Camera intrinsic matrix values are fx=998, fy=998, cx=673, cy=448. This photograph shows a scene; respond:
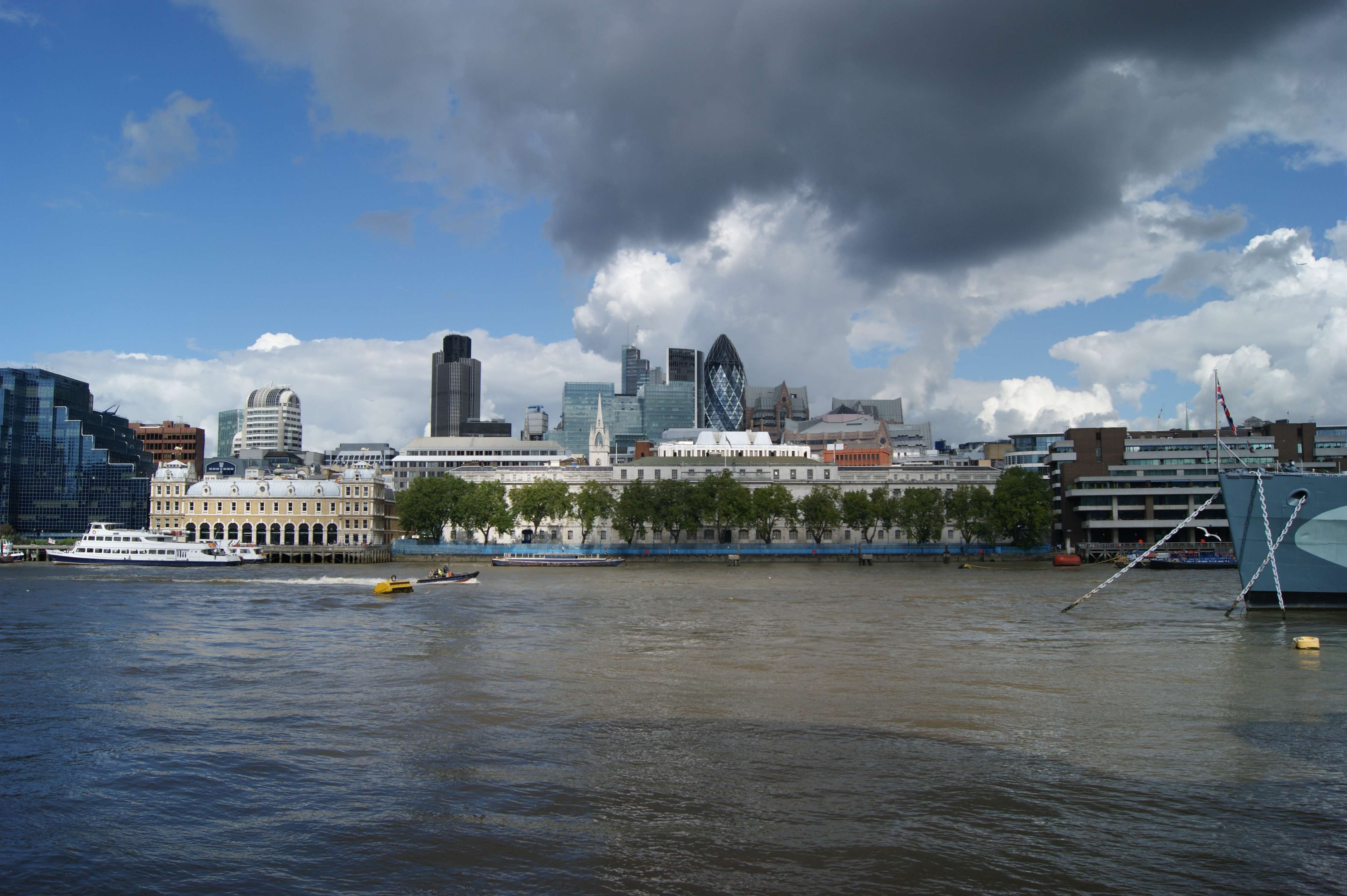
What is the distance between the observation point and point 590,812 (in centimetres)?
1848

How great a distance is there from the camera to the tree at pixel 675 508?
476ft

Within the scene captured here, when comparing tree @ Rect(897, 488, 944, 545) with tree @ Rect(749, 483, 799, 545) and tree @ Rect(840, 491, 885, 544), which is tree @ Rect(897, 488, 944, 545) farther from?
tree @ Rect(749, 483, 799, 545)

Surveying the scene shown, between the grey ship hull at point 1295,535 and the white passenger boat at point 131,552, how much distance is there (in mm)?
111936

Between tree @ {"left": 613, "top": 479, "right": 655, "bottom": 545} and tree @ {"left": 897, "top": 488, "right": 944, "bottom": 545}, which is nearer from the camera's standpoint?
tree @ {"left": 897, "top": 488, "right": 944, "bottom": 545}

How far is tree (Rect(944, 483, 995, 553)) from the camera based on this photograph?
14125 centimetres

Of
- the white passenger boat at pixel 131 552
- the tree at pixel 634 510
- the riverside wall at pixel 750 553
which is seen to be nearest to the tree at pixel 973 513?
the riverside wall at pixel 750 553

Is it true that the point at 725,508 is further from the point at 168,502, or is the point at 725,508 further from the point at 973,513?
the point at 168,502

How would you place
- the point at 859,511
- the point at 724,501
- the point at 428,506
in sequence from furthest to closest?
the point at 428,506 < the point at 859,511 < the point at 724,501

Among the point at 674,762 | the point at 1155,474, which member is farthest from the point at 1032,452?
the point at 674,762

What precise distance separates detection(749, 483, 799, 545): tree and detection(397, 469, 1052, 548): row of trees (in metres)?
0.15

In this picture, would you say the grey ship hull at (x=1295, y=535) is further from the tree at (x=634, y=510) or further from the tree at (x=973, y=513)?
the tree at (x=634, y=510)

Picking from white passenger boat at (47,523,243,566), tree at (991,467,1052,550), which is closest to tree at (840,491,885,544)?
tree at (991,467,1052,550)

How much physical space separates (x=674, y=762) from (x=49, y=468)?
20871 cm

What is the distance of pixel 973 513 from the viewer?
470ft
